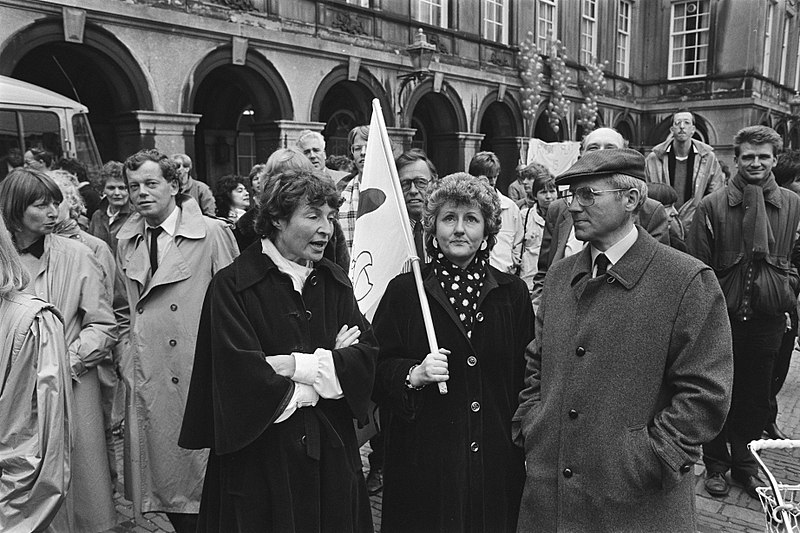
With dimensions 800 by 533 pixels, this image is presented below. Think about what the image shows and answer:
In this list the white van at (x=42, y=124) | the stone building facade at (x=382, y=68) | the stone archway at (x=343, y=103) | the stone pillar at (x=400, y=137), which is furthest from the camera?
the stone pillar at (x=400, y=137)

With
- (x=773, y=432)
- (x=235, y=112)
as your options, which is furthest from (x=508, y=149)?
(x=773, y=432)

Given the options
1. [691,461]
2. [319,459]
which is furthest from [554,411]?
[319,459]

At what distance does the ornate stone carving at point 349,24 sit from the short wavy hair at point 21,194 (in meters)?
10.2

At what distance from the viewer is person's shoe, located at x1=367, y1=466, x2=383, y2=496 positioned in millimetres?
4297

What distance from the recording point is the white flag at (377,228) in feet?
9.59

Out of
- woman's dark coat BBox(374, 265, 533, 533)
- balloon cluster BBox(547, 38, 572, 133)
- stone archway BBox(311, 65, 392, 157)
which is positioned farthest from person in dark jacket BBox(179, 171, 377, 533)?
balloon cluster BBox(547, 38, 572, 133)

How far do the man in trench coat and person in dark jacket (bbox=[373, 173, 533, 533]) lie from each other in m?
1.12

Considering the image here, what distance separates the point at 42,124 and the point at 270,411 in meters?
8.08

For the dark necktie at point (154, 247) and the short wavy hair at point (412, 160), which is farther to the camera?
the short wavy hair at point (412, 160)

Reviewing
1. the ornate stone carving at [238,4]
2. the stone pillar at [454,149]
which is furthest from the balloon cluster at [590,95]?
the ornate stone carving at [238,4]

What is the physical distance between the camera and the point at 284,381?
2293mm

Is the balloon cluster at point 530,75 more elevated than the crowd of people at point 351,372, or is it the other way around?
the balloon cluster at point 530,75

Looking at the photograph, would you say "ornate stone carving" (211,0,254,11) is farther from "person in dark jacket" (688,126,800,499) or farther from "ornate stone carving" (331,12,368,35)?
"person in dark jacket" (688,126,800,499)

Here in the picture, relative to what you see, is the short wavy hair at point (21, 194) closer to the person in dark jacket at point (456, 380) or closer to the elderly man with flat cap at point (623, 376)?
the person in dark jacket at point (456, 380)
